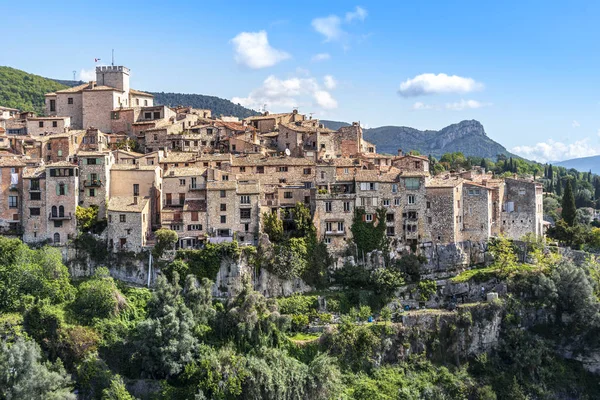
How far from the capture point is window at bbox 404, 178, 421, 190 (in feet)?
194

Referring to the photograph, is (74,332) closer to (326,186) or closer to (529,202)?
(326,186)

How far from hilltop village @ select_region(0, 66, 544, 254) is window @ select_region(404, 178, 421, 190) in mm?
95

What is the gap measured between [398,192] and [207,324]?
2200cm

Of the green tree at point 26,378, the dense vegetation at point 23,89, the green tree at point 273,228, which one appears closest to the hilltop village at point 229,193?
the green tree at point 273,228

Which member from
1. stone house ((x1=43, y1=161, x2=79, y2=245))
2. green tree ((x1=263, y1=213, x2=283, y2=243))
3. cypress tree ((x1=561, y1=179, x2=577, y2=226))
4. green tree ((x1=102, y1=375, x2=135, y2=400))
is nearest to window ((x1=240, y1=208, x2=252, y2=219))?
green tree ((x1=263, y1=213, x2=283, y2=243))

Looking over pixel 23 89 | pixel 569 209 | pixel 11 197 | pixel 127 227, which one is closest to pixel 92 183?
pixel 127 227

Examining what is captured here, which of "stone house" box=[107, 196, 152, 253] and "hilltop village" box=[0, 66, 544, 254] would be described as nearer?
"stone house" box=[107, 196, 152, 253]

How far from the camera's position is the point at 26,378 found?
138 ft

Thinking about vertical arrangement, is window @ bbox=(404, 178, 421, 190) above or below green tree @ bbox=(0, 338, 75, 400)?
above

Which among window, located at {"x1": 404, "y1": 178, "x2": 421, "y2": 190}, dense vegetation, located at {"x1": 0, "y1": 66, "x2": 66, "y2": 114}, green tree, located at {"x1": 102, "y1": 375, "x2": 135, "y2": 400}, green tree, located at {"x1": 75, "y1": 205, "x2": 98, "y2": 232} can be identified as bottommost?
green tree, located at {"x1": 102, "y1": 375, "x2": 135, "y2": 400}

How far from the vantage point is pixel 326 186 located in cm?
5953

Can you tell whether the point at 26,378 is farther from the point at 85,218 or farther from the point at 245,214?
the point at 245,214

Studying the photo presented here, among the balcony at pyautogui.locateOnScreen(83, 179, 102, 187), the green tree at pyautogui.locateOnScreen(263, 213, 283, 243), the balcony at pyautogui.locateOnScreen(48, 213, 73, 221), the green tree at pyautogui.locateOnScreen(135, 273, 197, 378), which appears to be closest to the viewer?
the green tree at pyautogui.locateOnScreen(135, 273, 197, 378)

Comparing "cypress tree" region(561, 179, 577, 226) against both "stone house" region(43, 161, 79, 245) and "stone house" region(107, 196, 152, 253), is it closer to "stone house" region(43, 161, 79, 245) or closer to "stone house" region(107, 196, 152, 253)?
"stone house" region(107, 196, 152, 253)
